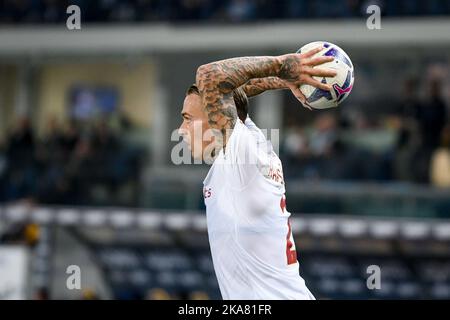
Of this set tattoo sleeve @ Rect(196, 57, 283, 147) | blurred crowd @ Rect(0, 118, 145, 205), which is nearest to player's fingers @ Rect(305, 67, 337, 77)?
tattoo sleeve @ Rect(196, 57, 283, 147)

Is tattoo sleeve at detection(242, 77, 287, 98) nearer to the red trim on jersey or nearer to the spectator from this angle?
the red trim on jersey

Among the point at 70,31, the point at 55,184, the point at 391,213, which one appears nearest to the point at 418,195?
the point at 391,213

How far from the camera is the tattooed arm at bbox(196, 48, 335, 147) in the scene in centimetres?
501

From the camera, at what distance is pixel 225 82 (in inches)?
197

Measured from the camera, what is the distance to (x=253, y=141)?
5.03 meters

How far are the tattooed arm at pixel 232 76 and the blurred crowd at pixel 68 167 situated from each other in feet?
38.1

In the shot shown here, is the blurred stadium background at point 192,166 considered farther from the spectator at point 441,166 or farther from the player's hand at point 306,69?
the player's hand at point 306,69

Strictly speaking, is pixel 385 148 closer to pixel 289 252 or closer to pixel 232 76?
pixel 289 252

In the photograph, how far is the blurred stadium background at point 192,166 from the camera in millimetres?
14570

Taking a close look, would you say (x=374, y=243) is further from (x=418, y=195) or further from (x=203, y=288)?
(x=203, y=288)

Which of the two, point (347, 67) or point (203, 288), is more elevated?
point (347, 67)

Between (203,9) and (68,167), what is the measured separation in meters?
4.01

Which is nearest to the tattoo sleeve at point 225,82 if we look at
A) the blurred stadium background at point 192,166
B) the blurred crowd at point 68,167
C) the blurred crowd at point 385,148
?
the blurred stadium background at point 192,166
